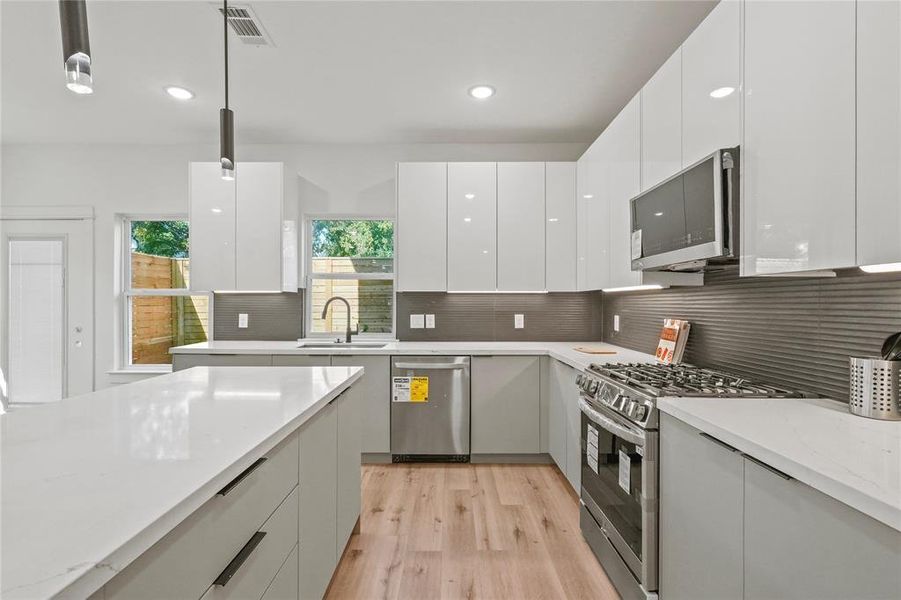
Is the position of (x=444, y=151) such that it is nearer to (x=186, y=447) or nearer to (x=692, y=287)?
(x=692, y=287)

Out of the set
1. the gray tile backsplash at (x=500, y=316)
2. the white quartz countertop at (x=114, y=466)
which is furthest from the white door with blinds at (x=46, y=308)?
the white quartz countertop at (x=114, y=466)

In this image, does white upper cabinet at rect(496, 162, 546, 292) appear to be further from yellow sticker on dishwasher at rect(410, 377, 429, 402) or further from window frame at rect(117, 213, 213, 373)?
window frame at rect(117, 213, 213, 373)

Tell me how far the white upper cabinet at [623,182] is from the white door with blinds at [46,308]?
448 cm

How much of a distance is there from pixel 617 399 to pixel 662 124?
131 cm

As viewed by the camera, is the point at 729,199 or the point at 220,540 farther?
the point at 729,199

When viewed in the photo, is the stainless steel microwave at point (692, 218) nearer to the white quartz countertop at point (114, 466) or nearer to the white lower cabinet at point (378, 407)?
the white quartz countertop at point (114, 466)

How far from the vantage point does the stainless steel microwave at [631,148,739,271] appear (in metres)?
1.49

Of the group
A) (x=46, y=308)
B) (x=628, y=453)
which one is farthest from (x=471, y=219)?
(x=46, y=308)

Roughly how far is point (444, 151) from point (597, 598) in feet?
10.9

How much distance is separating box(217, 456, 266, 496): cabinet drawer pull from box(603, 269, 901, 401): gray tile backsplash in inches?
73.0

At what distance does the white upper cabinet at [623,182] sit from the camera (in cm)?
228

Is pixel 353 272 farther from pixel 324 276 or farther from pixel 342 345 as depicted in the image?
pixel 342 345

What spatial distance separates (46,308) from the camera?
387 centimetres

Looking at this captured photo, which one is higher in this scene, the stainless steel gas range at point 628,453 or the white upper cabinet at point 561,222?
the white upper cabinet at point 561,222
